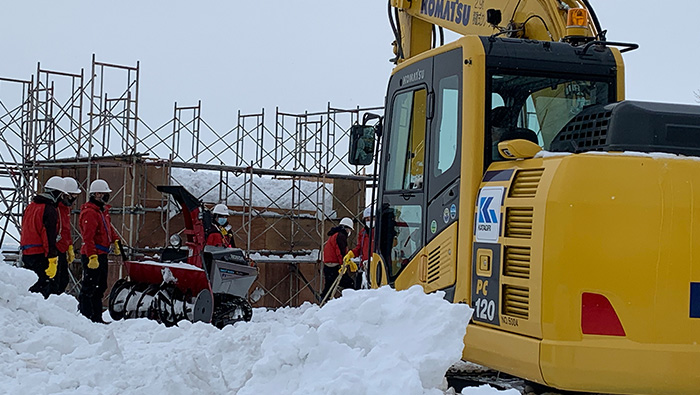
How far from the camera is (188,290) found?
1130 centimetres

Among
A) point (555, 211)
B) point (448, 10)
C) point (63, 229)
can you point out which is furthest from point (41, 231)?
point (555, 211)

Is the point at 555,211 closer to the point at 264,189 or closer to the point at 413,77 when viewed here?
the point at 413,77

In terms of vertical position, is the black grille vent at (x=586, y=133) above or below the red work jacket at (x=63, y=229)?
above

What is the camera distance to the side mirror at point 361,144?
6555 mm

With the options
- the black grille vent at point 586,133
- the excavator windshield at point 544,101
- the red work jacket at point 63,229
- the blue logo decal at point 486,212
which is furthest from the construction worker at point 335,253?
the blue logo decal at point 486,212


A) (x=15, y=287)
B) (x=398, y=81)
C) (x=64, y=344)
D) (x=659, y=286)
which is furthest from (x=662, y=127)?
(x=15, y=287)

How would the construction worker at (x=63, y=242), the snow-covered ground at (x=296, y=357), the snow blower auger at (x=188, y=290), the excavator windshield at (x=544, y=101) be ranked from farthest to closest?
the construction worker at (x=63, y=242) → the snow blower auger at (x=188, y=290) → the excavator windshield at (x=544, y=101) → the snow-covered ground at (x=296, y=357)

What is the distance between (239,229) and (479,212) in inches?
513

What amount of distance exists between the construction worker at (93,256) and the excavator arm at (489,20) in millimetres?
5570

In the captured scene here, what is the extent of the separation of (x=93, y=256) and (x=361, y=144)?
6109 mm

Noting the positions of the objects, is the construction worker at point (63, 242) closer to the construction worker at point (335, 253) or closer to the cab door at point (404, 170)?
the construction worker at point (335, 253)

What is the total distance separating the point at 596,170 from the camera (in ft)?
13.9

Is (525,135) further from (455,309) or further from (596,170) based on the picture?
(455,309)

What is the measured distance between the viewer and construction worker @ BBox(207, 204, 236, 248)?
42.8 feet
